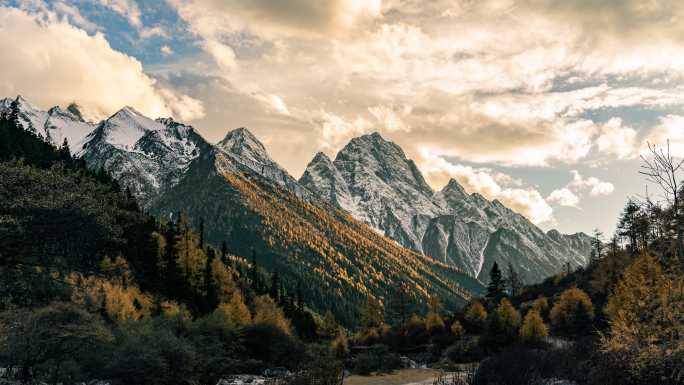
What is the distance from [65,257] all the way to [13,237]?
2.98 m

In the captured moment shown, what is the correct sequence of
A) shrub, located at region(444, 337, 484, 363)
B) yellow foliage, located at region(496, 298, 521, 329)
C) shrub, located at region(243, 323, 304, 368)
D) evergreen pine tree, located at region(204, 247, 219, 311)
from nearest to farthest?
shrub, located at region(243, 323, 304, 368) < shrub, located at region(444, 337, 484, 363) < yellow foliage, located at region(496, 298, 521, 329) < evergreen pine tree, located at region(204, 247, 219, 311)

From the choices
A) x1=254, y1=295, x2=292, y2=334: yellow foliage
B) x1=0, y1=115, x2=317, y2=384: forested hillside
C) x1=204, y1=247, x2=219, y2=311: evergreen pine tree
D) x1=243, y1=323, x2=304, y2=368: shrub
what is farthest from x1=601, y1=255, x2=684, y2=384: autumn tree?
x1=204, y1=247, x2=219, y2=311: evergreen pine tree

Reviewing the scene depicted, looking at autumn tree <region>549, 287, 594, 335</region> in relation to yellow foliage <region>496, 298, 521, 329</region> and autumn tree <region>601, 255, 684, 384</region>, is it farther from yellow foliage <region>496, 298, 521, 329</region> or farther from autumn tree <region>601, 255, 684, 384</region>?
autumn tree <region>601, 255, 684, 384</region>

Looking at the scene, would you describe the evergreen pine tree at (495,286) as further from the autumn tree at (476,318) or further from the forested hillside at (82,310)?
the forested hillside at (82,310)

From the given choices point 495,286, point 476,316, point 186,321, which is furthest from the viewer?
point 495,286

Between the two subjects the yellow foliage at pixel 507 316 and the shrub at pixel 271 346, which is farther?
the yellow foliage at pixel 507 316

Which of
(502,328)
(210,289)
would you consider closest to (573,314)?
(502,328)

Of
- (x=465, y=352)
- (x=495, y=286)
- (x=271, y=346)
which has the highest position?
(x=495, y=286)

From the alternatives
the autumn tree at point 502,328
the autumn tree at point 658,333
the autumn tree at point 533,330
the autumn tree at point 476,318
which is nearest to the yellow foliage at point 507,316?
the autumn tree at point 502,328

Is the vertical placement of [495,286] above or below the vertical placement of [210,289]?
above

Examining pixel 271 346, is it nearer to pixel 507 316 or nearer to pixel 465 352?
pixel 465 352

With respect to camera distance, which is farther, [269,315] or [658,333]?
[269,315]

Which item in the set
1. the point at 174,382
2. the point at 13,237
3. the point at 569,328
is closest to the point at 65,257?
the point at 13,237

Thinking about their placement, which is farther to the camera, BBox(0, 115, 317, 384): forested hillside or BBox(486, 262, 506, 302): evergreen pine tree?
BBox(486, 262, 506, 302): evergreen pine tree
